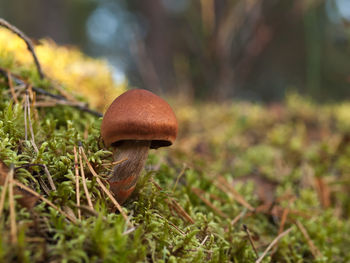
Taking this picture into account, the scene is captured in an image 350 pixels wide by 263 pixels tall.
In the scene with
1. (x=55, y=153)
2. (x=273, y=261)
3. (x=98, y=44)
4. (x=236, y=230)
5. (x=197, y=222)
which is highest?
(x=98, y=44)

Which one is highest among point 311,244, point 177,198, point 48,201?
point 48,201

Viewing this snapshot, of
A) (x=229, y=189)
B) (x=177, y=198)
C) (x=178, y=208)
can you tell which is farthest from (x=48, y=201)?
(x=229, y=189)

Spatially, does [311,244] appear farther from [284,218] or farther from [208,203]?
[208,203]

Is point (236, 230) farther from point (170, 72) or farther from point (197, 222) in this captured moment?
point (170, 72)

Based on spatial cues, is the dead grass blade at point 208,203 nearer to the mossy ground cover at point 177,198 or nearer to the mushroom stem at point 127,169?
the mossy ground cover at point 177,198

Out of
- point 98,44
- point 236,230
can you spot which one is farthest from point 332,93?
point 98,44

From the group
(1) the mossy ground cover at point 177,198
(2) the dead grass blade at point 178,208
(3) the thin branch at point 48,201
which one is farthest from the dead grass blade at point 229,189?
(3) the thin branch at point 48,201
